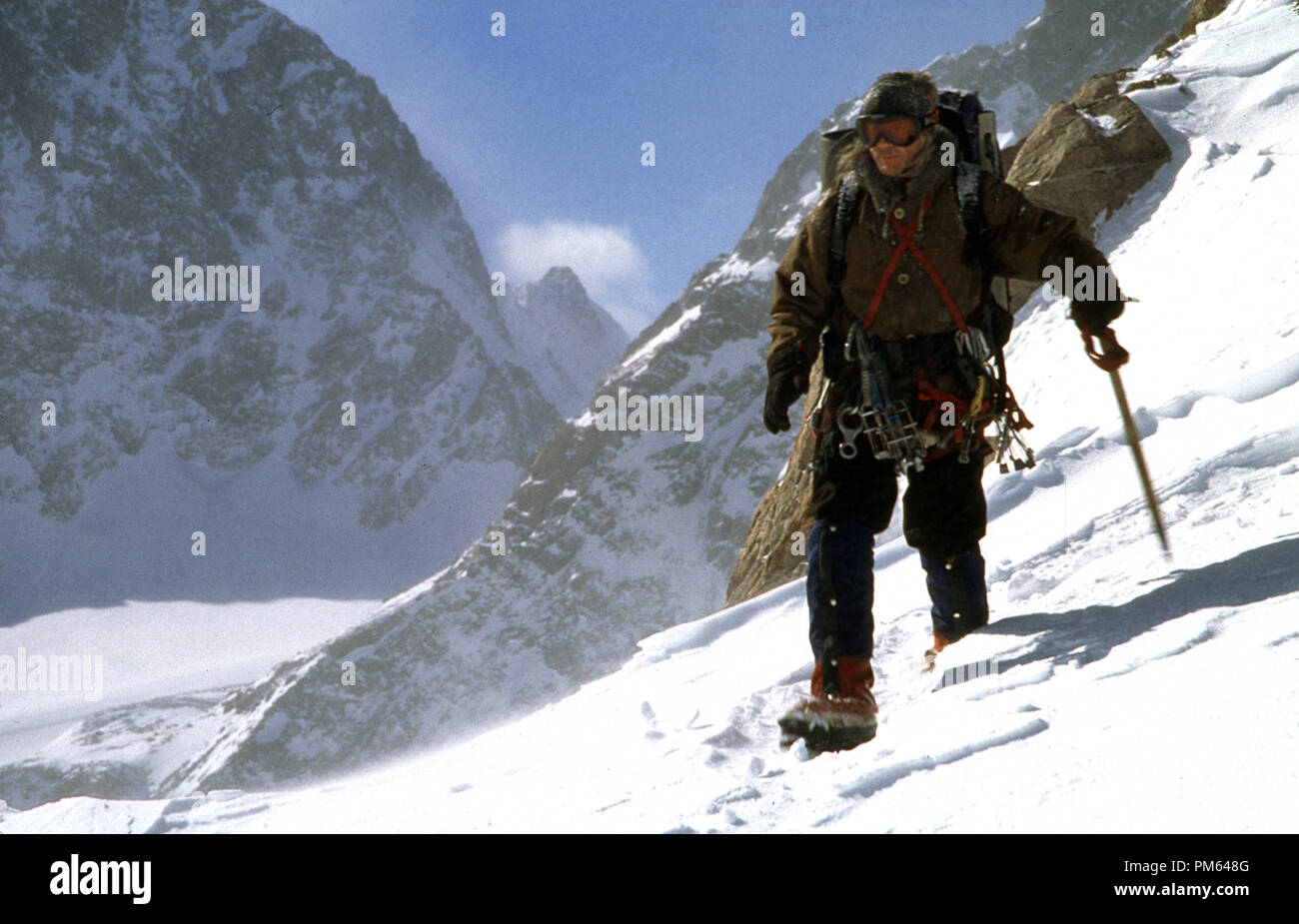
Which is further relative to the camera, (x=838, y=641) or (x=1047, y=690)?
(x=838, y=641)

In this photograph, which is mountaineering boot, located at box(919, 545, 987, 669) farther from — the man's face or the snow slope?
the snow slope

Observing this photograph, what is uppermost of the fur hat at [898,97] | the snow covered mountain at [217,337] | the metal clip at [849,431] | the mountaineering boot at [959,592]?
the snow covered mountain at [217,337]

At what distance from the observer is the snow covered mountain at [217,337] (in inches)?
5940

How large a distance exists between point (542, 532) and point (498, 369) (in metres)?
64.6

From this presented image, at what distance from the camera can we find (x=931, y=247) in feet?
11.4

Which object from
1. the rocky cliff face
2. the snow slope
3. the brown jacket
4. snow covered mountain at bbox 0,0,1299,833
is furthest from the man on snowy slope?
the snow slope

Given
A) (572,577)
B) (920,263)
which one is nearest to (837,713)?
(920,263)

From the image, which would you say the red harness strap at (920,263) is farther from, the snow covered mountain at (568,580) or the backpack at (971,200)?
the snow covered mountain at (568,580)

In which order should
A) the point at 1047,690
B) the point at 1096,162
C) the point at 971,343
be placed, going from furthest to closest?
the point at 1096,162 → the point at 971,343 → the point at 1047,690

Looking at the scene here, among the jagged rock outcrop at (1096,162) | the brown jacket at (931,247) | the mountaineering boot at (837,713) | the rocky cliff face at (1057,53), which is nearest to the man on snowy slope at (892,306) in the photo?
the brown jacket at (931,247)

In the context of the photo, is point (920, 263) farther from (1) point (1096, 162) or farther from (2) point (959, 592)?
(1) point (1096, 162)

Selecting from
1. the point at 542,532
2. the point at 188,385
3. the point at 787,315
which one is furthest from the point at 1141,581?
the point at 188,385

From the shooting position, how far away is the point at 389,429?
7087 inches

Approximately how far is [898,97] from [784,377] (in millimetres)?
1155
